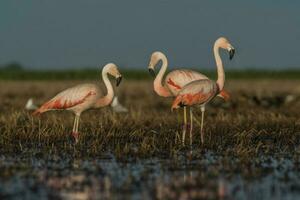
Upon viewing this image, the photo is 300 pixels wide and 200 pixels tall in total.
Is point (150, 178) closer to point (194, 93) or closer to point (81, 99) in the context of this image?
point (194, 93)

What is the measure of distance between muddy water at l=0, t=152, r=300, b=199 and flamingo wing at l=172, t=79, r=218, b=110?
70.7 inches

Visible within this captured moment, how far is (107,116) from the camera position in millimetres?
15195

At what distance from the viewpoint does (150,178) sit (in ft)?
28.5

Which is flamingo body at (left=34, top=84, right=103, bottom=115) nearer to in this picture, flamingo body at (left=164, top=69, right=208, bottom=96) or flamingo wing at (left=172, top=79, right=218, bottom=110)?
flamingo body at (left=164, top=69, right=208, bottom=96)

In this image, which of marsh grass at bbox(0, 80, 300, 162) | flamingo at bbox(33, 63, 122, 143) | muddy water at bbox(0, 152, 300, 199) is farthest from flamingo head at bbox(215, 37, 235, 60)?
muddy water at bbox(0, 152, 300, 199)

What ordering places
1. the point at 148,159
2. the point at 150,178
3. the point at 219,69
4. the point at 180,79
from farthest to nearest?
the point at 180,79 → the point at 219,69 → the point at 148,159 → the point at 150,178

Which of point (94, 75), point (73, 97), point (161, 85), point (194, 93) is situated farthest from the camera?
point (94, 75)

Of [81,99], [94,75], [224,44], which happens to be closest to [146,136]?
[81,99]

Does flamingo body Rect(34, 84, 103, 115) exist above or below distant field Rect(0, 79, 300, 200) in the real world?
above

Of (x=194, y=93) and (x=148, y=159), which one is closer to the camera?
(x=148, y=159)

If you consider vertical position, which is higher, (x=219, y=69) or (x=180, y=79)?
(x=219, y=69)

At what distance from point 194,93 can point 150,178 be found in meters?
3.93

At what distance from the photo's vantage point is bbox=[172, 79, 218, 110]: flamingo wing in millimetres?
12406

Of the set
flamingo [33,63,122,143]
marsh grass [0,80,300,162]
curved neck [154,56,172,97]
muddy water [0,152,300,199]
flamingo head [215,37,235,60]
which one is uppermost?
flamingo head [215,37,235,60]
